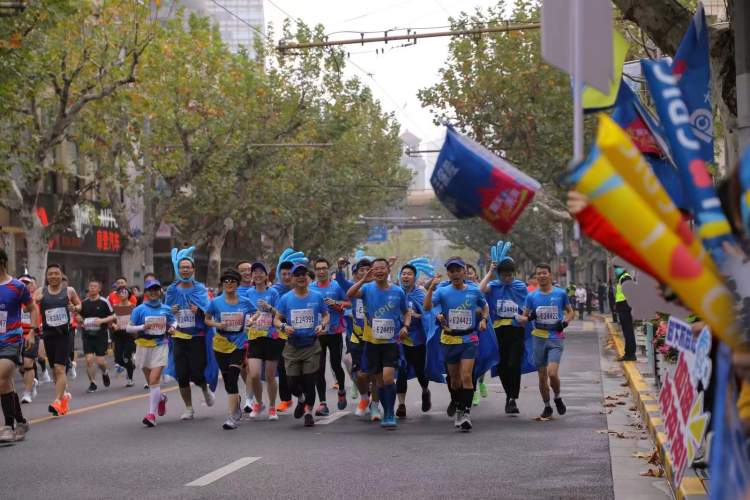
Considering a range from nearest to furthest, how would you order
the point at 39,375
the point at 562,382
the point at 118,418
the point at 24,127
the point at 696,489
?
the point at 696,489, the point at 118,418, the point at 562,382, the point at 39,375, the point at 24,127

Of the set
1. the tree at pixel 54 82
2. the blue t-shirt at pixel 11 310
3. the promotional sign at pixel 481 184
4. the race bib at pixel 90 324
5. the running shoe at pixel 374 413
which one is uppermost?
the tree at pixel 54 82

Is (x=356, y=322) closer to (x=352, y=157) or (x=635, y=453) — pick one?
(x=635, y=453)

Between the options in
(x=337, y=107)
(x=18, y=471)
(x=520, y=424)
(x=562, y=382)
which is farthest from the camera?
(x=337, y=107)

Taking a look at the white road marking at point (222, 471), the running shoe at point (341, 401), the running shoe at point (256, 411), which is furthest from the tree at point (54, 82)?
the white road marking at point (222, 471)

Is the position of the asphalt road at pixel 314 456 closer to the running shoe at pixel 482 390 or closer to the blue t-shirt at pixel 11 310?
the blue t-shirt at pixel 11 310

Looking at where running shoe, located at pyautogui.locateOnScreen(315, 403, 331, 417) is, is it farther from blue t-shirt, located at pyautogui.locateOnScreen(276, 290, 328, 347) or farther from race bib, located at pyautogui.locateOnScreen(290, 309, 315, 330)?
race bib, located at pyautogui.locateOnScreen(290, 309, 315, 330)

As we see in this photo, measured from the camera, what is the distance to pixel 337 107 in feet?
153

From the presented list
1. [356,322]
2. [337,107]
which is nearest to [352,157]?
[337,107]

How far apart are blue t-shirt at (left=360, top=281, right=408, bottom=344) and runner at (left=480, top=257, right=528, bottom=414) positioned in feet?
5.06

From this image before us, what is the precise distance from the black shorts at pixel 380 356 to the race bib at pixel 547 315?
171cm

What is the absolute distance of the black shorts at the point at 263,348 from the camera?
14688 mm

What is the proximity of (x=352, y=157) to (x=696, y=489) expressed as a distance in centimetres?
4930

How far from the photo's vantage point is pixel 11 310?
12.0 metres

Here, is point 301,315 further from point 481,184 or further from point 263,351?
point 481,184
